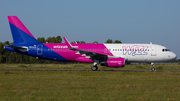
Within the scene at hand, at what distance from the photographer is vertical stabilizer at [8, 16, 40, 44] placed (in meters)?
31.6

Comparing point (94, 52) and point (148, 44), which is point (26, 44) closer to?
point (94, 52)

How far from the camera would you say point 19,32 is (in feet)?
104

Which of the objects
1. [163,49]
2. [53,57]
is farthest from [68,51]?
[163,49]

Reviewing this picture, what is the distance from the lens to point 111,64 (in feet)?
90.5

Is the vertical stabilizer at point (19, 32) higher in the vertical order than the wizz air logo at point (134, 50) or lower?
higher

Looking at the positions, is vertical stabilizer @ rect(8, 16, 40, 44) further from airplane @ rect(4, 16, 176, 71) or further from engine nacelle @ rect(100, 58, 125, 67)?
engine nacelle @ rect(100, 58, 125, 67)

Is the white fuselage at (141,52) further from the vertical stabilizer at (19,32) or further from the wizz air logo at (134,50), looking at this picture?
the vertical stabilizer at (19,32)

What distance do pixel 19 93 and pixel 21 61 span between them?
196ft

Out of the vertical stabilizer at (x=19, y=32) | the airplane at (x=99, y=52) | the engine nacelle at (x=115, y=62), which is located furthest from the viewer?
the vertical stabilizer at (x=19, y=32)

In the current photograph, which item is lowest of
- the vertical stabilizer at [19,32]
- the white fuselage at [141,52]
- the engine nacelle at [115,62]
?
the engine nacelle at [115,62]

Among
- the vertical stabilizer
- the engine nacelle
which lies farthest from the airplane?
the engine nacelle

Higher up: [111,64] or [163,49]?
[163,49]

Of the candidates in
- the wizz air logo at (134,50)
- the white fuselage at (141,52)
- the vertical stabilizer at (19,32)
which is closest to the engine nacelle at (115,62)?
the white fuselage at (141,52)

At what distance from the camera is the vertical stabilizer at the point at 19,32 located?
31.6 metres
